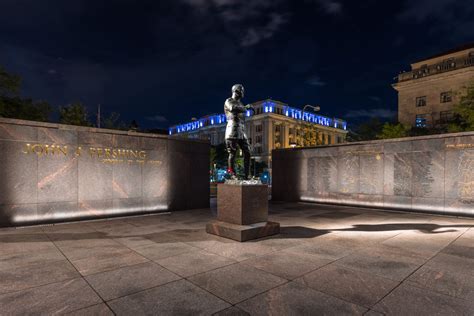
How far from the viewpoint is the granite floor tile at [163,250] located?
19.6 ft

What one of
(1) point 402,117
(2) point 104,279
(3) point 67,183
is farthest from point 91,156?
(1) point 402,117

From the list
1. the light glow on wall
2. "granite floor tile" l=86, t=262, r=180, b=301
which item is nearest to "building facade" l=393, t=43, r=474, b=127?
the light glow on wall

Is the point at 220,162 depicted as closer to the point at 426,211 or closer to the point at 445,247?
the point at 426,211

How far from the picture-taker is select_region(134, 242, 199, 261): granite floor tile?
235 inches

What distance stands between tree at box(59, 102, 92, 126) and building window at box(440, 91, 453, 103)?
53305 mm

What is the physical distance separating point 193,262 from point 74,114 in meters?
29.3

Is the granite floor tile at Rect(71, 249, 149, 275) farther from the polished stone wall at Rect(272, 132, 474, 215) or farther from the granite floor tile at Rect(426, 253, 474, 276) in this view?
the polished stone wall at Rect(272, 132, 474, 215)

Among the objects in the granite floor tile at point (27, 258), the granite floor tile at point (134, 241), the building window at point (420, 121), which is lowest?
the granite floor tile at point (134, 241)

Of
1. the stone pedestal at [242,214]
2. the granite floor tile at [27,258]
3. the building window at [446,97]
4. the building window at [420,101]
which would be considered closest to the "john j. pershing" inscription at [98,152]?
the granite floor tile at [27,258]

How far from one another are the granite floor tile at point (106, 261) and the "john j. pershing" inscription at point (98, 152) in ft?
19.0

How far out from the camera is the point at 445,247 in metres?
6.62

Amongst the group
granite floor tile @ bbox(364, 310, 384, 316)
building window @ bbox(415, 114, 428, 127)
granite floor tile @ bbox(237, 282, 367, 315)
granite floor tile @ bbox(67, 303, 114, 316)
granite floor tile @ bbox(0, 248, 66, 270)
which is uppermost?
building window @ bbox(415, 114, 428, 127)

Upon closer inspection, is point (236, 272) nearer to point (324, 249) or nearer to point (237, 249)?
point (237, 249)

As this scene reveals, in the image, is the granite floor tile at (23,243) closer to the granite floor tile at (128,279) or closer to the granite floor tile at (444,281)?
the granite floor tile at (128,279)
